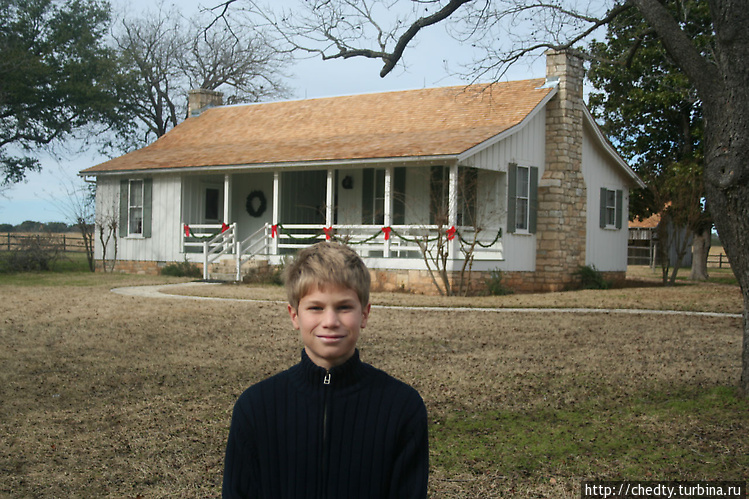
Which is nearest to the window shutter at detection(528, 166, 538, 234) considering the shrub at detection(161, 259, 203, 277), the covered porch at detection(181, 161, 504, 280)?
the covered porch at detection(181, 161, 504, 280)

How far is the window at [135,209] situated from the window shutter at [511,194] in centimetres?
1110

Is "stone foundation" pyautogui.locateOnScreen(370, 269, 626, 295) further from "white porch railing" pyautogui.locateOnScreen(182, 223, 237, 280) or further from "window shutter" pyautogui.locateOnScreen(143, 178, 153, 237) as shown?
"window shutter" pyautogui.locateOnScreen(143, 178, 153, 237)

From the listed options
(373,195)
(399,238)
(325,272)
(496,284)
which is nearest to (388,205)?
(399,238)

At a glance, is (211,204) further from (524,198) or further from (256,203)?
(524,198)

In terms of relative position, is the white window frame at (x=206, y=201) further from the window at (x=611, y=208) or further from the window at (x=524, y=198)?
the window at (x=611, y=208)

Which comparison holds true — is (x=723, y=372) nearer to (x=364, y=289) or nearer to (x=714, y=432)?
(x=714, y=432)

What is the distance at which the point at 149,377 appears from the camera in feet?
26.2

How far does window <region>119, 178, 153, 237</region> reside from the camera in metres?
23.6

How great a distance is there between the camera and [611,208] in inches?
894

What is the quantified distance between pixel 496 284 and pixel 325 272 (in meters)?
16.2

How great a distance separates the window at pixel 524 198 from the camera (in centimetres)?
1962

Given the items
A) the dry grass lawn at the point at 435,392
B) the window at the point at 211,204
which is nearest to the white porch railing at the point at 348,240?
the window at the point at 211,204

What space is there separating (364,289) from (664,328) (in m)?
10.1

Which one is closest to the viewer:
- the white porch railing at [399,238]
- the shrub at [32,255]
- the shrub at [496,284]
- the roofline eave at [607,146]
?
the white porch railing at [399,238]
